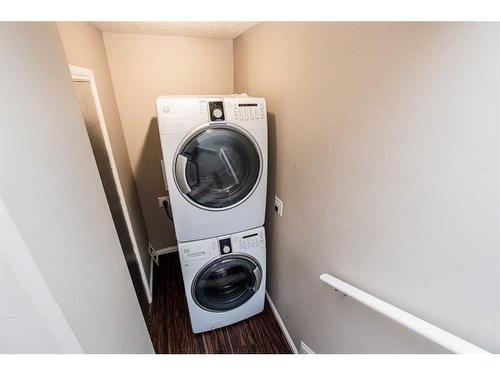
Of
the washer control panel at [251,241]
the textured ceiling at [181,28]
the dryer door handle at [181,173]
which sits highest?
the textured ceiling at [181,28]

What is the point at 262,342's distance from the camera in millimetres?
1603

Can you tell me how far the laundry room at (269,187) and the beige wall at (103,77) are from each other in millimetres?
19

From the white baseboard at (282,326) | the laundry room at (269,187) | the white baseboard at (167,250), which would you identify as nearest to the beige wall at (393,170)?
the laundry room at (269,187)

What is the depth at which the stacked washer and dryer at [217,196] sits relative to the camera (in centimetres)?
111

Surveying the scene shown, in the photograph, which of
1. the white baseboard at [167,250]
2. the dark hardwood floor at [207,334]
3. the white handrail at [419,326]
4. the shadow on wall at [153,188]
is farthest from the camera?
→ the white baseboard at [167,250]

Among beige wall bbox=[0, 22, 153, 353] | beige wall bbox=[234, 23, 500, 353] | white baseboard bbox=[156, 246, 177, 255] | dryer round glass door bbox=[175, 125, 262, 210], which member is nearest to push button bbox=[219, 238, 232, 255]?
dryer round glass door bbox=[175, 125, 262, 210]

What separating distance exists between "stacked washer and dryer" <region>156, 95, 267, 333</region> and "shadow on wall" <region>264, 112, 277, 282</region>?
0.13m

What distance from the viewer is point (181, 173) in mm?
1153

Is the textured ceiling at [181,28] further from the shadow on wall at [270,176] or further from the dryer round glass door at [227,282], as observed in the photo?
the dryer round glass door at [227,282]

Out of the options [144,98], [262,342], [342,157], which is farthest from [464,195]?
[144,98]

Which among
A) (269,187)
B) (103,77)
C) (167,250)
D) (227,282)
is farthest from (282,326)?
(103,77)

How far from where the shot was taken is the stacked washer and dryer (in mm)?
1107

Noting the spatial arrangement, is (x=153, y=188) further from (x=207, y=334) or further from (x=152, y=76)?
(x=207, y=334)
